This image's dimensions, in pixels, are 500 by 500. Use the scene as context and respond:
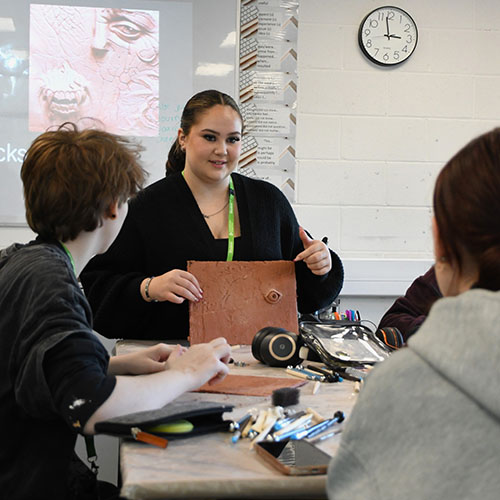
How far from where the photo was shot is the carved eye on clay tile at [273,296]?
1.86 metres

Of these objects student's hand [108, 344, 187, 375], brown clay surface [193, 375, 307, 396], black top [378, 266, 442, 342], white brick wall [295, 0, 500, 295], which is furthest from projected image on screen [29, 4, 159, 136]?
brown clay surface [193, 375, 307, 396]

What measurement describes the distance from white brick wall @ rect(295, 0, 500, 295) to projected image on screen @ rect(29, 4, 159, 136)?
82 cm

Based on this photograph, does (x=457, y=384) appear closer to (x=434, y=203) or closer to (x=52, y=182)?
(x=434, y=203)

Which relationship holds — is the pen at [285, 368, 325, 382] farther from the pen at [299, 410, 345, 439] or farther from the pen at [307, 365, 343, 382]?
the pen at [299, 410, 345, 439]

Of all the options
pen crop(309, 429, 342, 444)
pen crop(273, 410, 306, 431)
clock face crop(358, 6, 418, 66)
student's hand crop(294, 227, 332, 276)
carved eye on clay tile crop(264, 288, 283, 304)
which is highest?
clock face crop(358, 6, 418, 66)

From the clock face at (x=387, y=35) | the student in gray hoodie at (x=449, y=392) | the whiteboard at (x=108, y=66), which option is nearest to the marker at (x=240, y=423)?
the student in gray hoodie at (x=449, y=392)

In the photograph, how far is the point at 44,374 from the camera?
1.07 meters

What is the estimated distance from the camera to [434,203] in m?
0.90

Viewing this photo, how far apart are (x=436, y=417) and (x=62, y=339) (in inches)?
24.0

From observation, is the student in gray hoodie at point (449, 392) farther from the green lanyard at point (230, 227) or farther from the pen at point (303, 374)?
the green lanyard at point (230, 227)

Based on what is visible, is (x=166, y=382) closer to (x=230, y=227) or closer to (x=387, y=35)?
(x=230, y=227)

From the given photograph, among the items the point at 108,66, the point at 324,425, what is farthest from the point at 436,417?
the point at 108,66

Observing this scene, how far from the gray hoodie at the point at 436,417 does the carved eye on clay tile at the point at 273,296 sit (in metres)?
1.03

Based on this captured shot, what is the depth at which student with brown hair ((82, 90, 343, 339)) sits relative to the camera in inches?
79.3
